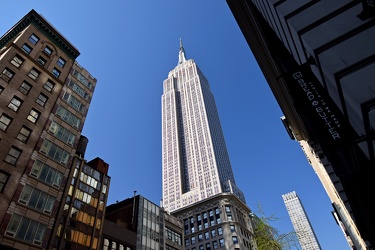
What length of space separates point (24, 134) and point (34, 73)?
10.1 metres

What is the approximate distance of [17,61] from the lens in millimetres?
34094

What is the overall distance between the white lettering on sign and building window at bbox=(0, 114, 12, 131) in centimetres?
3169

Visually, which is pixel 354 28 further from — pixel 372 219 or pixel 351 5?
pixel 372 219

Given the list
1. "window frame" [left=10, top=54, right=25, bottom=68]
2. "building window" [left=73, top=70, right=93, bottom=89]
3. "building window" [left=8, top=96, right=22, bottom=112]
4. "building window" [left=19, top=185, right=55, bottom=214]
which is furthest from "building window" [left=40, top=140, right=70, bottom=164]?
"building window" [left=73, top=70, right=93, bottom=89]

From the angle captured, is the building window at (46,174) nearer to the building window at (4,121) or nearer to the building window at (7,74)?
the building window at (4,121)

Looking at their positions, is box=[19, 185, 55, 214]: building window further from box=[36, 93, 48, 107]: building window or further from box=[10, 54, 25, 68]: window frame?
box=[10, 54, 25, 68]: window frame

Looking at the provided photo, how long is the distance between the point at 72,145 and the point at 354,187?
1389 inches

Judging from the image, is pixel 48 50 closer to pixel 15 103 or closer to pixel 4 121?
pixel 15 103

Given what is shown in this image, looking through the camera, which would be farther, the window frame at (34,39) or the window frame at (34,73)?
the window frame at (34,39)

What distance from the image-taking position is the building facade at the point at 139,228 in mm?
43625

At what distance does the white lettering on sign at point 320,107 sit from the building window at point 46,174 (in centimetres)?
3084


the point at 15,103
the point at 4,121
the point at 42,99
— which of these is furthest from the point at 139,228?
the point at 15,103

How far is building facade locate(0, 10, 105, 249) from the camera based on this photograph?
2653 cm

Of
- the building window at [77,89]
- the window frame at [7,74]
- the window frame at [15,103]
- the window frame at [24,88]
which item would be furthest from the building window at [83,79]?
the window frame at [15,103]
